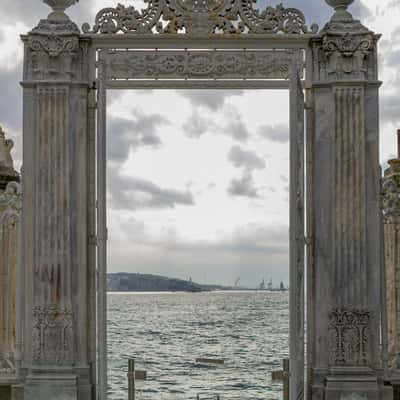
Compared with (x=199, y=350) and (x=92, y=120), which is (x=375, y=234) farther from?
(x=199, y=350)

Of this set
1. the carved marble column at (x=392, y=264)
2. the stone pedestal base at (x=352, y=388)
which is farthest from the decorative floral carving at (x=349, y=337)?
the carved marble column at (x=392, y=264)

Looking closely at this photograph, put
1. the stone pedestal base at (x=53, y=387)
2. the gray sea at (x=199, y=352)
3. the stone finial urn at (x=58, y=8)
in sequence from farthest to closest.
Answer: the gray sea at (x=199, y=352), the stone finial urn at (x=58, y=8), the stone pedestal base at (x=53, y=387)

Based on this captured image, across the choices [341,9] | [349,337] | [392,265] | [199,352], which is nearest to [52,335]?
[349,337]

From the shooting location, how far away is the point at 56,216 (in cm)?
802

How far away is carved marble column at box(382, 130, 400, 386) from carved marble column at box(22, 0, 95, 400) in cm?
287

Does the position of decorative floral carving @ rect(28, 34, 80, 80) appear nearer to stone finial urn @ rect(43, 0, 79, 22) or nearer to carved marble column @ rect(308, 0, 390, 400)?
stone finial urn @ rect(43, 0, 79, 22)

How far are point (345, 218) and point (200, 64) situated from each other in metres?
2.04

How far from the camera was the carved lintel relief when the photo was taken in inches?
324

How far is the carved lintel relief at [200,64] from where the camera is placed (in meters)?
8.23

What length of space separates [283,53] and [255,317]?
164 ft

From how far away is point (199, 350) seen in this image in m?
36.1

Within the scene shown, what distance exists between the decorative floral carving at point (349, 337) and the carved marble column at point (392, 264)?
1.20 ft

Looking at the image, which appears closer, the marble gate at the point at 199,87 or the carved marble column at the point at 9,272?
the marble gate at the point at 199,87

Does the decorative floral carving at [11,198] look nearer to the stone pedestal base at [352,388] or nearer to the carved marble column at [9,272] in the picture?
the carved marble column at [9,272]
